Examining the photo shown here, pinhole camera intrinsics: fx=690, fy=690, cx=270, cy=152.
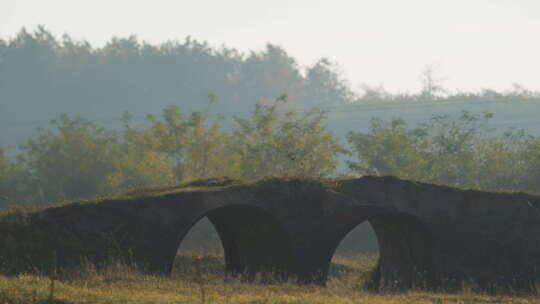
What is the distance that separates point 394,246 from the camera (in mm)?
20438

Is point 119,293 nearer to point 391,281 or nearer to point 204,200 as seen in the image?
point 204,200

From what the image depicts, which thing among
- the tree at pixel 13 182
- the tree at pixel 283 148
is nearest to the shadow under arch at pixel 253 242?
the tree at pixel 283 148

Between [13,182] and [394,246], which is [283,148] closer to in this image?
[13,182]

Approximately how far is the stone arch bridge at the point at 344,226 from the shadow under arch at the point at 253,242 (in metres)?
0.03

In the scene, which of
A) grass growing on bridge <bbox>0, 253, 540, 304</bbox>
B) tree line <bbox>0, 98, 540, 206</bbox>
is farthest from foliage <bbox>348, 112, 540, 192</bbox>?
grass growing on bridge <bbox>0, 253, 540, 304</bbox>

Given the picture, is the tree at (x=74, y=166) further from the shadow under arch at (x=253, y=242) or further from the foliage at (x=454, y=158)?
the shadow under arch at (x=253, y=242)

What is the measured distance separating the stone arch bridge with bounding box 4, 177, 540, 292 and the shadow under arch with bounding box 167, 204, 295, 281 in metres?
0.03

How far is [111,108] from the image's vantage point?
340 ft

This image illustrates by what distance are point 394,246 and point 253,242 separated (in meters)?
4.51

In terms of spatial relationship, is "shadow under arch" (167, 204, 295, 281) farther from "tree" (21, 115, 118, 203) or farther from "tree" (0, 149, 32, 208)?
"tree" (0, 149, 32, 208)

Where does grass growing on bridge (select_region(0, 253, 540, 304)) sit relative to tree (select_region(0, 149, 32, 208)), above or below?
below

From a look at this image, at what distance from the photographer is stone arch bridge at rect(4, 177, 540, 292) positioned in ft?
53.3

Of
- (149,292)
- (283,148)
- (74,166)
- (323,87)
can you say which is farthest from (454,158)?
(323,87)

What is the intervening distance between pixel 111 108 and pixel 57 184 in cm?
5158
